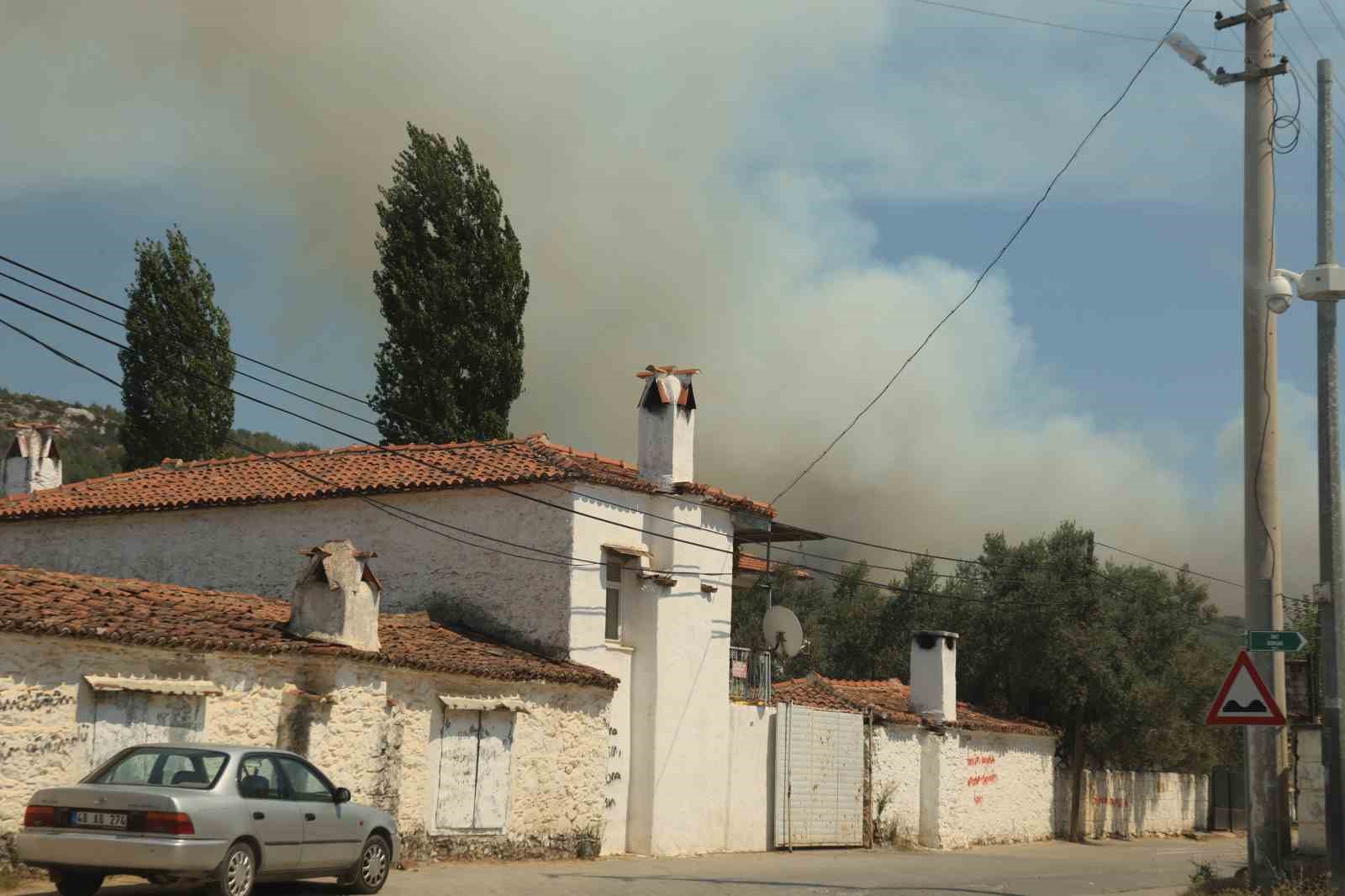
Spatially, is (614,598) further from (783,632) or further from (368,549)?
(783,632)

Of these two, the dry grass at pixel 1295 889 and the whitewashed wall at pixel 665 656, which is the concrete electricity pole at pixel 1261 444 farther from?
the whitewashed wall at pixel 665 656

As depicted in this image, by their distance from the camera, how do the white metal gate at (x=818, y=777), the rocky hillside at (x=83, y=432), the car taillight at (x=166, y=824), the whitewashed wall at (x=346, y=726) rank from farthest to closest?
the rocky hillside at (x=83, y=432), the white metal gate at (x=818, y=777), the whitewashed wall at (x=346, y=726), the car taillight at (x=166, y=824)

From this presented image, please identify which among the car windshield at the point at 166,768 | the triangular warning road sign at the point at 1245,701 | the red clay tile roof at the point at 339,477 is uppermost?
the red clay tile roof at the point at 339,477

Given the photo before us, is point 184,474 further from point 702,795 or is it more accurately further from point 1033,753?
point 1033,753

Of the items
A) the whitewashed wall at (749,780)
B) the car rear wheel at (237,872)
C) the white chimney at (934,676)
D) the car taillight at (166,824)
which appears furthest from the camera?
the white chimney at (934,676)

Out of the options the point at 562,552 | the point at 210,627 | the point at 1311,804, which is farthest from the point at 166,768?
the point at 1311,804

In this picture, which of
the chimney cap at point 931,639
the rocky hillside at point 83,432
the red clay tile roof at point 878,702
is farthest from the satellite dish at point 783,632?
the rocky hillside at point 83,432

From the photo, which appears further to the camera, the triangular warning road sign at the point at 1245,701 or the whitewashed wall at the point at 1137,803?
the whitewashed wall at the point at 1137,803

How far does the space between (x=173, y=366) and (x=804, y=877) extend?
84.7ft

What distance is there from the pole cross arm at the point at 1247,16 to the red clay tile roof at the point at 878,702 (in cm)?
1609

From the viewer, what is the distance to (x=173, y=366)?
39.9 meters

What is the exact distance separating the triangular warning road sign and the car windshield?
976 centimetres

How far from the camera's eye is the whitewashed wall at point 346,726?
15516 millimetres

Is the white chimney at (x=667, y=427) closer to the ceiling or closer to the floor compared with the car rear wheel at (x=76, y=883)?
closer to the ceiling
